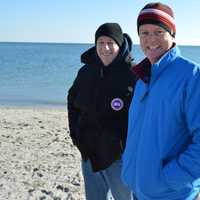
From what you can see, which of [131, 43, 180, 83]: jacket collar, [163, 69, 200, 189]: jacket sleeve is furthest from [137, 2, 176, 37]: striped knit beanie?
[163, 69, 200, 189]: jacket sleeve

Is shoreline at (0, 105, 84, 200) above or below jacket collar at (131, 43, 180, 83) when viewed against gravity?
below

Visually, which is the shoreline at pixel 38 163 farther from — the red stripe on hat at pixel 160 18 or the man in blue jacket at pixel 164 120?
the red stripe on hat at pixel 160 18

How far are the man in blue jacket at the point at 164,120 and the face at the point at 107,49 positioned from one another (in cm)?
104

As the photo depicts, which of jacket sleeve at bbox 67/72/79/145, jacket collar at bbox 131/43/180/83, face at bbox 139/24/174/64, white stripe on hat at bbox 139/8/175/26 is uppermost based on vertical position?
white stripe on hat at bbox 139/8/175/26

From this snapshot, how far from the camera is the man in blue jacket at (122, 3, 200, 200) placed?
2.44m

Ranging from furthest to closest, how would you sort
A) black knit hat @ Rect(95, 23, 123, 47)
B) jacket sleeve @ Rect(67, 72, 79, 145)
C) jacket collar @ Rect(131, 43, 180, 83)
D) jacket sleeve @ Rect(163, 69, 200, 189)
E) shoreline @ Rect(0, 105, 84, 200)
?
shoreline @ Rect(0, 105, 84, 200) → jacket sleeve @ Rect(67, 72, 79, 145) → black knit hat @ Rect(95, 23, 123, 47) → jacket collar @ Rect(131, 43, 180, 83) → jacket sleeve @ Rect(163, 69, 200, 189)

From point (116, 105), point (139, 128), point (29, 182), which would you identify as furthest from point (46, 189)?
point (139, 128)

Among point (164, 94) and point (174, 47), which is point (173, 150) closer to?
point (164, 94)

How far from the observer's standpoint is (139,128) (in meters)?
2.70

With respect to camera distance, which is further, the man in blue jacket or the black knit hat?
the black knit hat

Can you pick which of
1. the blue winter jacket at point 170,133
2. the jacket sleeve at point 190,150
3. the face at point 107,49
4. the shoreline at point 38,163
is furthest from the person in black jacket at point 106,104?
the shoreline at point 38,163

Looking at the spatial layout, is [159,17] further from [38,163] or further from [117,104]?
[38,163]

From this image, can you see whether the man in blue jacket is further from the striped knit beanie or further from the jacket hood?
the jacket hood

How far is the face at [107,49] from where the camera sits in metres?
3.82
